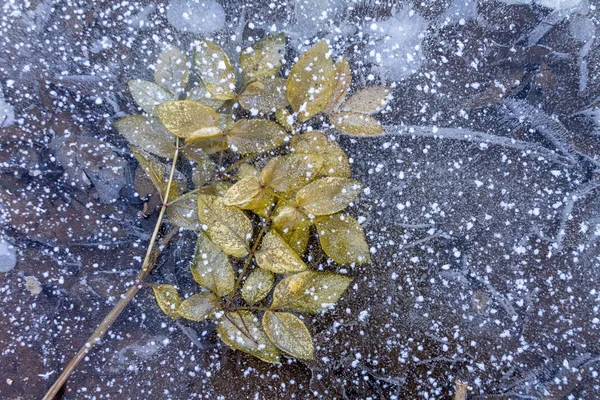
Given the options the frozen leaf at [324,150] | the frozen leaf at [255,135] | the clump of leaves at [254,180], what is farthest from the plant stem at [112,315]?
the frozen leaf at [324,150]

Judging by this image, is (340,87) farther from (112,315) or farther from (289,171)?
(112,315)

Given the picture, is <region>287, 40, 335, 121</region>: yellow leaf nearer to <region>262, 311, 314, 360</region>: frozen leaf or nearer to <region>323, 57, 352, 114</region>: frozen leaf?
<region>323, 57, 352, 114</region>: frozen leaf

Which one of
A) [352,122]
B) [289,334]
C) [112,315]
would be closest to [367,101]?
[352,122]

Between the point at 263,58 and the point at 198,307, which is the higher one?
the point at 263,58

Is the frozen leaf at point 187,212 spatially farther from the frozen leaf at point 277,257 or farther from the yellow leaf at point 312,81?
the yellow leaf at point 312,81

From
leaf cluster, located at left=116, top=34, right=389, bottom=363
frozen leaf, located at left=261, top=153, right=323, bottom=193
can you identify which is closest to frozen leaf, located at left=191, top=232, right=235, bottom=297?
leaf cluster, located at left=116, top=34, right=389, bottom=363

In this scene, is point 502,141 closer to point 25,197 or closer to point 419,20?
point 419,20
